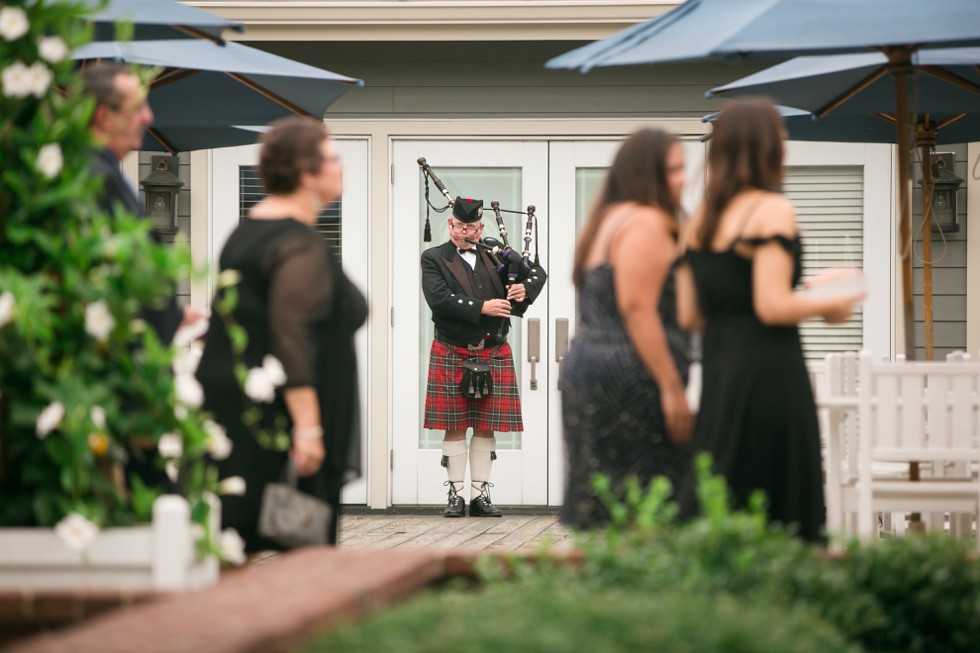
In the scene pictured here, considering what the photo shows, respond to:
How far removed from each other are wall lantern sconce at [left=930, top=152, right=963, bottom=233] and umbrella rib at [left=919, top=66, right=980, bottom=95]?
2.31 metres

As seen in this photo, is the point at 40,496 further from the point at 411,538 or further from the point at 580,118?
the point at 580,118

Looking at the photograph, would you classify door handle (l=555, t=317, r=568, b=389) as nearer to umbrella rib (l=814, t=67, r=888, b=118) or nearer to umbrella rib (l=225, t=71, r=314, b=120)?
umbrella rib (l=814, t=67, r=888, b=118)

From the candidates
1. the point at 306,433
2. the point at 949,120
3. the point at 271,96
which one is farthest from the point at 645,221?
the point at 949,120

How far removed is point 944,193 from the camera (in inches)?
332

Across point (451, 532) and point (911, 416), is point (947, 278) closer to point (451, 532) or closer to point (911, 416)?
point (451, 532)

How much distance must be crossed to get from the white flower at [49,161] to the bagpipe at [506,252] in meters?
5.44

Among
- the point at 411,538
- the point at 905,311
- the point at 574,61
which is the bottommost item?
the point at 411,538

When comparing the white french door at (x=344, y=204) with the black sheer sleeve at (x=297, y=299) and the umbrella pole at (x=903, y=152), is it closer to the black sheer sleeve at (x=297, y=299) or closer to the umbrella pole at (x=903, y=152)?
the umbrella pole at (x=903, y=152)

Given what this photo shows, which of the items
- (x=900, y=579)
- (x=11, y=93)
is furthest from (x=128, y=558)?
(x=900, y=579)

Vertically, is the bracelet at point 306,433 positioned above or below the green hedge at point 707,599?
above

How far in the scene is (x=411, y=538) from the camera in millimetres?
7664

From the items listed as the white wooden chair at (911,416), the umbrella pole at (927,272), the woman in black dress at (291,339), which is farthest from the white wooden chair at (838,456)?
the woman in black dress at (291,339)

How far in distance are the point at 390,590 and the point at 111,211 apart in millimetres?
1540

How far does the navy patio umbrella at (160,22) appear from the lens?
4.57 m
